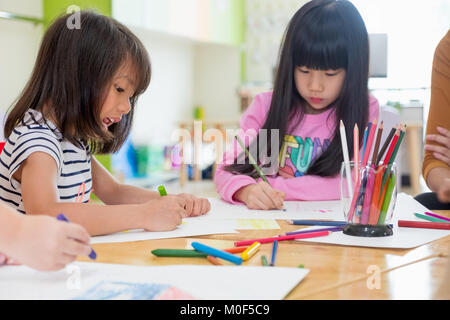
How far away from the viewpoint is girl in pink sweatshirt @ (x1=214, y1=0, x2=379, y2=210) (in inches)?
47.6

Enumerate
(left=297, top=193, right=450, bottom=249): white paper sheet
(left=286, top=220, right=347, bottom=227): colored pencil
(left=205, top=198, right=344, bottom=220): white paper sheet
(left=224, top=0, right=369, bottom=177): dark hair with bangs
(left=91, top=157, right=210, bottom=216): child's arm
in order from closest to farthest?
(left=297, top=193, right=450, bottom=249): white paper sheet < (left=286, top=220, right=347, bottom=227): colored pencil < (left=205, top=198, right=344, bottom=220): white paper sheet < (left=91, top=157, right=210, bottom=216): child's arm < (left=224, top=0, right=369, bottom=177): dark hair with bangs

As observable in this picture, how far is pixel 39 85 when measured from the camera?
93 centimetres

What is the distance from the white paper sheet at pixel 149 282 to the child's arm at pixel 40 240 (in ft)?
0.10

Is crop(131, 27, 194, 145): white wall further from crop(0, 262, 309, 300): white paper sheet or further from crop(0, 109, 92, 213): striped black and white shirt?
crop(0, 262, 309, 300): white paper sheet

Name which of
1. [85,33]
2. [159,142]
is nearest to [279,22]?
[159,142]

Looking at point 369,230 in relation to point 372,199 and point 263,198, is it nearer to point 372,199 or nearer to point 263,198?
point 372,199

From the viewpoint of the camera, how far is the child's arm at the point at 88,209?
2.50 feet

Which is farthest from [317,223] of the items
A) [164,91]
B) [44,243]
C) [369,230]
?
[164,91]

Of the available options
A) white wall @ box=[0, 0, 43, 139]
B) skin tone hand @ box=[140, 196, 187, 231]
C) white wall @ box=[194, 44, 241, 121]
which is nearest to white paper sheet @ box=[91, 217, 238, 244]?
skin tone hand @ box=[140, 196, 187, 231]

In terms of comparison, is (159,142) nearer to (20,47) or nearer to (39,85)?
(20,47)

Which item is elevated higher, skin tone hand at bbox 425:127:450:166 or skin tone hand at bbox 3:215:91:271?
skin tone hand at bbox 425:127:450:166

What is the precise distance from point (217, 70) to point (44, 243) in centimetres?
428

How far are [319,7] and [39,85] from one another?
66cm

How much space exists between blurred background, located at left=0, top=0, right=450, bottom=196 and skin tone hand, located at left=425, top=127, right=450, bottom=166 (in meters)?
2.01
